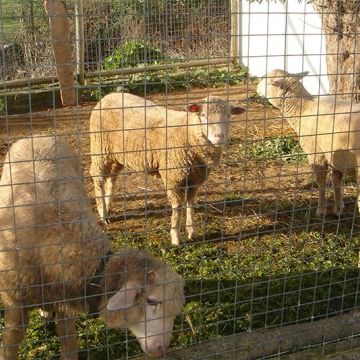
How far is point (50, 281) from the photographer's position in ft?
10.1

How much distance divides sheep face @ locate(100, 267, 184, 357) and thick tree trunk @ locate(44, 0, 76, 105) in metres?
1.17

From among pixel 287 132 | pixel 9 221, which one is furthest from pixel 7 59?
pixel 9 221

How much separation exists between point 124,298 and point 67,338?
0.66m

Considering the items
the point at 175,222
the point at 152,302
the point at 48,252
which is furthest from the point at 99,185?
the point at 152,302

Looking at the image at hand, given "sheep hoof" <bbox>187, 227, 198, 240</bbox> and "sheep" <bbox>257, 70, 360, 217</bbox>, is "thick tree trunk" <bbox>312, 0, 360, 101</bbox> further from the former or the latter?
"sheep hoof" <bbox>187, 227, 198, 240</bbox>

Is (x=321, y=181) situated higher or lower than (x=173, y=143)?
lower

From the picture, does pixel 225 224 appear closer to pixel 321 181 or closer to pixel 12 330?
pixel 321 181

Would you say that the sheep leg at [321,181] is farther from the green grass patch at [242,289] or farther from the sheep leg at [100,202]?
the sheep leg at [100,202]

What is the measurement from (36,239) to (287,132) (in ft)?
18.9

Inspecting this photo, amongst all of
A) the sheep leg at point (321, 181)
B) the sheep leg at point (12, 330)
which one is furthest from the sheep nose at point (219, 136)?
the sheep leg at point (12, 330)

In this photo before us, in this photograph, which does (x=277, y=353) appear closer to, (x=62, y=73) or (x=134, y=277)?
(x=134, y=277)

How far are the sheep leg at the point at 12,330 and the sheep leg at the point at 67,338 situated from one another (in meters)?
0.22

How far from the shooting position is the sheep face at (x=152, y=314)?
3047 millimetres

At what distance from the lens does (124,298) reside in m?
2.90
